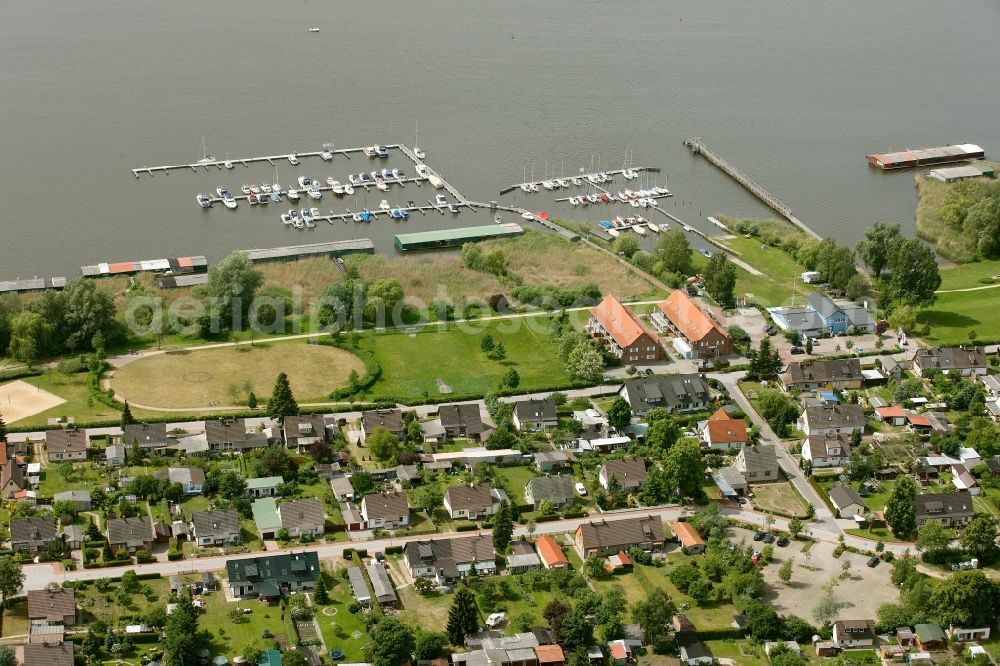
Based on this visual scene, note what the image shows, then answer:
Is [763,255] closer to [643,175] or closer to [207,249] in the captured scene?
[643,175]

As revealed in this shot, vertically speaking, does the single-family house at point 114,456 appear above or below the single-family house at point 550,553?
above

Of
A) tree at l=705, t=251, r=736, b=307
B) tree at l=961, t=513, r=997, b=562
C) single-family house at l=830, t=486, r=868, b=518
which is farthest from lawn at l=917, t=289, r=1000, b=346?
tree at l=961, t=513, r=997, b=562

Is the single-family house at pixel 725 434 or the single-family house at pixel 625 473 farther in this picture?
the single-family house at pixel 725 434

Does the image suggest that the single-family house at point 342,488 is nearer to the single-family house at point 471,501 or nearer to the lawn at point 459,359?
the single-family house at point 471,501

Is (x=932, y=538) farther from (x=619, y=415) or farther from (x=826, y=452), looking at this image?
(x=619, y=415)

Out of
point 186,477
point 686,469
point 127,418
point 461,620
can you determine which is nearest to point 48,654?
point 186,477

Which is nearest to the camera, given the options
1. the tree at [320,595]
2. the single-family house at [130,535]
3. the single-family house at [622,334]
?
the tree at [320,595]

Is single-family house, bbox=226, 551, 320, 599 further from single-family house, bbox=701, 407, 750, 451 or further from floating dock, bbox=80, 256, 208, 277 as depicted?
floating dock, bbox=80, 256, 208, 277

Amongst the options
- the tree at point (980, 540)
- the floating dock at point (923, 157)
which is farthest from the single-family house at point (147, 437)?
the floating dock at point (923, 157)
